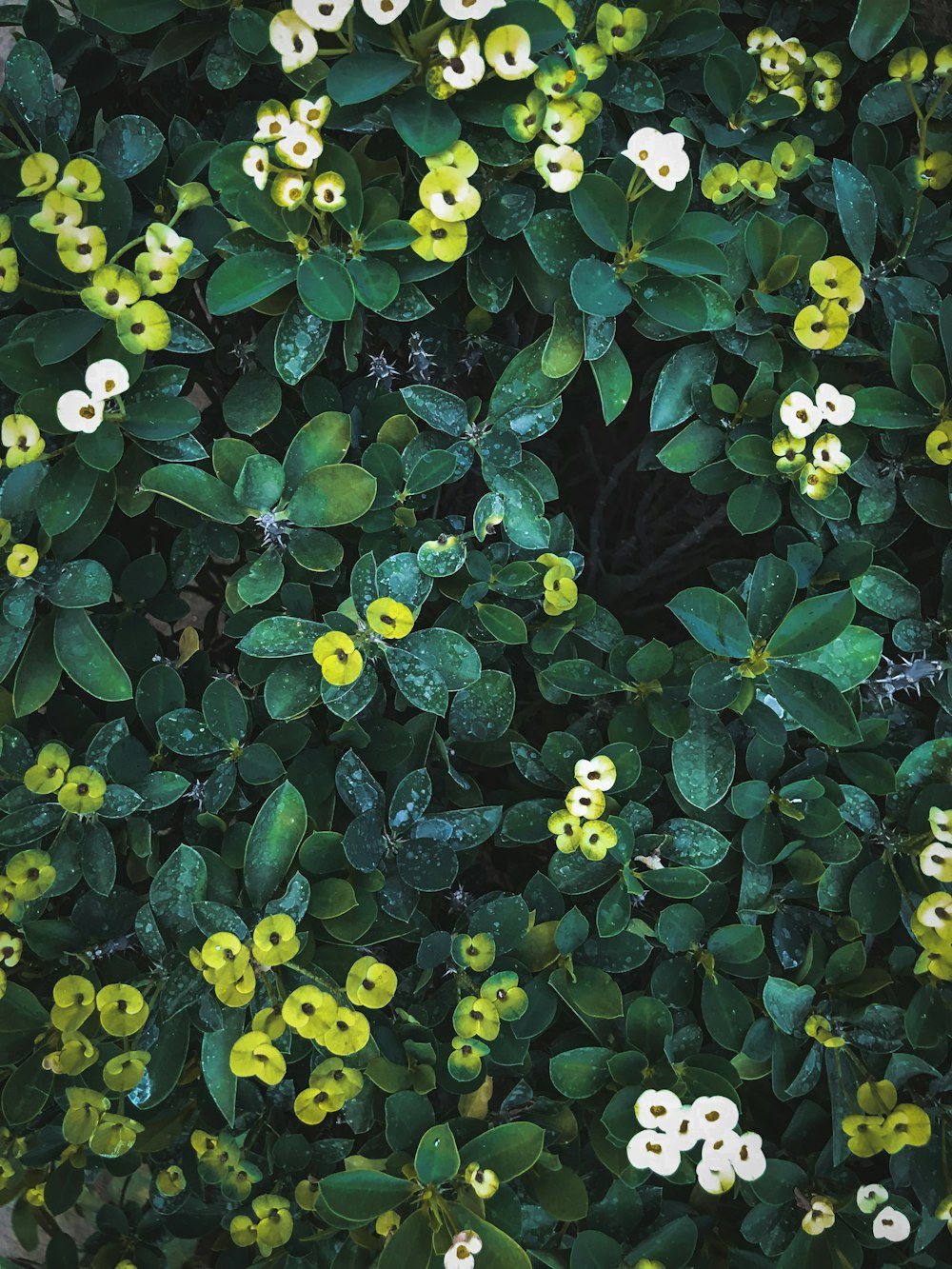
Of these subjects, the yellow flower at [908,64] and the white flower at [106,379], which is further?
the yellow flower at [908,64]

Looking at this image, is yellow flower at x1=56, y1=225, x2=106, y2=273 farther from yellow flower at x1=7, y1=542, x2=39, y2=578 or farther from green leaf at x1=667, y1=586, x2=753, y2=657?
green leaf at x1=667, y1=586, x2=753, y2=657

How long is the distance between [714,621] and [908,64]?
2.37 feet

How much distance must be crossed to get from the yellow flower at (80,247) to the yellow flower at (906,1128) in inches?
47.0

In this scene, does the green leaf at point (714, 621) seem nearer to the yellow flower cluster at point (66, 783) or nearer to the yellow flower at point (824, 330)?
the yellow flower at point (824, 330)

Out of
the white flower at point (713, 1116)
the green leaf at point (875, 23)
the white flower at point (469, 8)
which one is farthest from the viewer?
the green leaf at point (875, 23)

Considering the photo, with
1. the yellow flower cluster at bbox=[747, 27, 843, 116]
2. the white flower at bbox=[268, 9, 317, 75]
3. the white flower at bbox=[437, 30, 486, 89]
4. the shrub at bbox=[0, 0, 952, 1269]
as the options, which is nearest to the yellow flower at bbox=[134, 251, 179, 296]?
the shrub at bbox=[0, 0, 952, 1269]

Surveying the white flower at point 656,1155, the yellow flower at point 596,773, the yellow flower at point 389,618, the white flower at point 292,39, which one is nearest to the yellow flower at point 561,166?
the white flower at point 292,39

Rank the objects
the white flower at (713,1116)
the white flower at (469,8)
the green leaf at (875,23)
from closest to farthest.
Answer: the white flower at (469,8), the white flower at (713,1116), the green leaf at (875,23)

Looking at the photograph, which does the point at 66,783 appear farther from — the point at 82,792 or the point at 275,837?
the point at 275,837

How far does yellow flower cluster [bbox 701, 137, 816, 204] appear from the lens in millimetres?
1110

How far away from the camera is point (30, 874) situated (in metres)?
1.04

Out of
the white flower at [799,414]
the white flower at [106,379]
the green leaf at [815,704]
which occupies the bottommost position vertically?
the green leaf at [815,704]

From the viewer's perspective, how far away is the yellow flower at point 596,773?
3.43ft

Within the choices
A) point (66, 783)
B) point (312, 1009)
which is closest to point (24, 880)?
point (66, 783)
